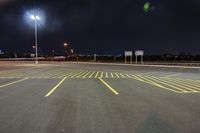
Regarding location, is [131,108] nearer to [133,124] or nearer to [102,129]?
[133,124]

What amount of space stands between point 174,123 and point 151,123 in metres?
0.57

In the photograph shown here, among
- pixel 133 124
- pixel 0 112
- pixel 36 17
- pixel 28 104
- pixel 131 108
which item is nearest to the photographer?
pixel 133 124

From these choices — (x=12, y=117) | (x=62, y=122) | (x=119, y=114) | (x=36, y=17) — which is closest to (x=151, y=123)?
(x=119, y=114)

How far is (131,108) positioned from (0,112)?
13.2ft

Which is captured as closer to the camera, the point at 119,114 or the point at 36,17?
the point at 119,114

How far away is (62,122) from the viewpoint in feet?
17.7

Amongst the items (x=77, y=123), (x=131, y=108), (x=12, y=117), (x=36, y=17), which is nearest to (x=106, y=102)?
(x=131, y=108)

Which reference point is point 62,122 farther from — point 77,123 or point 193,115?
point 193,115

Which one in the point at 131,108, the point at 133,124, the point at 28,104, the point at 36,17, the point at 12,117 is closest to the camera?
the point at 133,124

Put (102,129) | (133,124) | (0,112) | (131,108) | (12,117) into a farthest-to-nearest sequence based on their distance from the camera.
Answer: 1. (131,108)
2. (0,112)
3. (12,117)
4. (133,124)
5. (102,129)

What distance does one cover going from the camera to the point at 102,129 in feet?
16.0

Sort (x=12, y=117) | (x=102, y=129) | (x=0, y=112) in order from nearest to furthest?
(x=102, y=129) < (x=12, y=117) < (x=0, y=112)

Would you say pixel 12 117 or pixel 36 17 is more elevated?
pixel 36 17

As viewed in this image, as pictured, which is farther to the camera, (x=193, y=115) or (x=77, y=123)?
(x=193, y=115)
